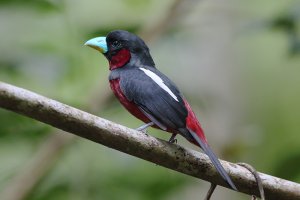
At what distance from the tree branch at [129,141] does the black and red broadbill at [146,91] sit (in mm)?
84

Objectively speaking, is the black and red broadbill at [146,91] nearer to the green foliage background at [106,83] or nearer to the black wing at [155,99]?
the black wing at [155,99]

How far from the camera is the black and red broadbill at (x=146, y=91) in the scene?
2838mm

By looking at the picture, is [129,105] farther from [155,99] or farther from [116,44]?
[116,44]

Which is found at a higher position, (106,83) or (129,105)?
(106,83)

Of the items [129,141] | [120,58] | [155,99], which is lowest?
[129,141]

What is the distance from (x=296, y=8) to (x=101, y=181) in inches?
56.5

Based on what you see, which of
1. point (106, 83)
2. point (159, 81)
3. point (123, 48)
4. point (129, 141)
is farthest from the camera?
point (106, 83)

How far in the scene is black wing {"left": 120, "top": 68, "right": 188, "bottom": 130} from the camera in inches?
112

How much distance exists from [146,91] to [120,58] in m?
0.36

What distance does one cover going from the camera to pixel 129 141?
2.46m

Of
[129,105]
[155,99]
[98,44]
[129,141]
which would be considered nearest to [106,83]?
[98,44]

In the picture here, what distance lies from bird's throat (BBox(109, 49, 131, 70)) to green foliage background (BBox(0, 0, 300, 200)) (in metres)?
0.35

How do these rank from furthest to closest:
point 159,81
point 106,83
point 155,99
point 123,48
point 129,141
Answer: point 106,83 < point 123,48 < point 159,81 < point 155,99 < point 129,141

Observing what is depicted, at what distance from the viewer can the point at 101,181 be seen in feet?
12.9
